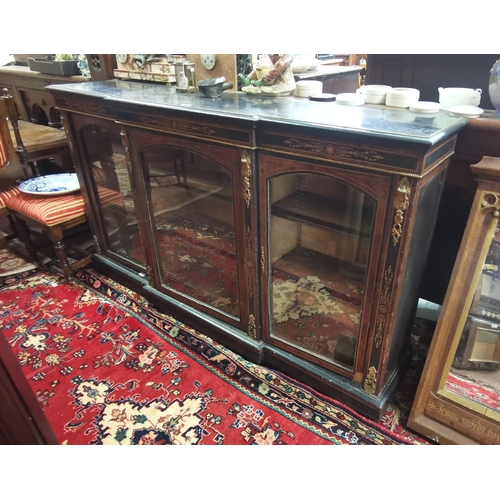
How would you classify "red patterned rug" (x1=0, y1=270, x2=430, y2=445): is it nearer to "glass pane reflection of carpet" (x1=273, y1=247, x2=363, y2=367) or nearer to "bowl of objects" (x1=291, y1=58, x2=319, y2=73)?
"glass pane reflection of carpet" (x1=273, y1=247, x2=363, y2=367)

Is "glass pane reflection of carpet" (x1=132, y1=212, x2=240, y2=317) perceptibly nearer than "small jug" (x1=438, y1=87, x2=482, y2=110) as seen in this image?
No

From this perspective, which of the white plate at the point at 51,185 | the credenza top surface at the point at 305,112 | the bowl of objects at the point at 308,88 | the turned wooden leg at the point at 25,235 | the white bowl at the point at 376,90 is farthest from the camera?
the turned wooden leg at the point at 25,235

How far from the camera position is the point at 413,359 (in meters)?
1.50

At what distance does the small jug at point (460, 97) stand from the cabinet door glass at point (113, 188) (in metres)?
1.23

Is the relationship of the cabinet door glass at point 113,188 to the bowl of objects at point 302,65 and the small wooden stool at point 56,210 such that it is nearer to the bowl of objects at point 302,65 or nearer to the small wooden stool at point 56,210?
the small wooden stool at point 56,210

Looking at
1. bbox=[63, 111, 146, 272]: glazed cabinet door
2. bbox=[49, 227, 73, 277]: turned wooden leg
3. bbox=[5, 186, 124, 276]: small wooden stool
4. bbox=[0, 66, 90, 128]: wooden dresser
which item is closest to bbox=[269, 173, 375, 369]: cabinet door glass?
bbox=[63, 111, 146, 272]: glazed cabinet door

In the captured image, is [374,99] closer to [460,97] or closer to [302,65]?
[460,97]

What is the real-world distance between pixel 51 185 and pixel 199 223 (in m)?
1.03

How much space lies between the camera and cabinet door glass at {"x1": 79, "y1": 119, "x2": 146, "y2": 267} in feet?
5.66

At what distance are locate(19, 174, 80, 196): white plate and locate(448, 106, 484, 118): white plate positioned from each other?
5.69 ft

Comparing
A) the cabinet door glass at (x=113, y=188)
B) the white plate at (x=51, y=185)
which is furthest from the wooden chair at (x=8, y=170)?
the cabinet door glass at (x=113, y=188)

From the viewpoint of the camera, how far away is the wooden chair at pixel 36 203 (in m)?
1.91

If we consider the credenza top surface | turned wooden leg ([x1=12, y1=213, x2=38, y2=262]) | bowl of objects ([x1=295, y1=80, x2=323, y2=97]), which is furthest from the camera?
turned wooden leg ([x1=12, y1=213, x2=38, y2=262])

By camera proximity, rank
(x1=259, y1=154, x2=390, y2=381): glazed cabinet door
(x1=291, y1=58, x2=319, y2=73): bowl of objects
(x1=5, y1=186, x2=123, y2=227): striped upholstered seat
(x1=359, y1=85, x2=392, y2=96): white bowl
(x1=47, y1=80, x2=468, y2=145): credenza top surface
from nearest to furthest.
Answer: (x1=47, y1=80, x2=468, y2=145): credenza top surface, (x1=259, y1=154, x2=390, y2=381): glazed cabinet door, (x1=359, y1=85, x2=392, y2=96): white bowl, (x1=291, y1=58, x2=319, y2=73): bowl of objects, (x1=5, y1=186, x2=123, y2=227): striped upholstered seat
